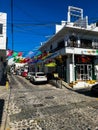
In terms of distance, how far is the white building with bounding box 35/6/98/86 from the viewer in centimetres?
2088

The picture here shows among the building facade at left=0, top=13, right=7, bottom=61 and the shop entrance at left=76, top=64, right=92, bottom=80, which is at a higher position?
the building facade at left=0, top=13, right=7, bottom=61

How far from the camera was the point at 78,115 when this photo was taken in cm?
803

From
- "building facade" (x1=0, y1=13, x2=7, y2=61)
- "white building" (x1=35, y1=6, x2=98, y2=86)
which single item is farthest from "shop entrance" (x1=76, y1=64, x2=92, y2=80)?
"building facade" (x1=0, y1=13, x2=7, y2=61)

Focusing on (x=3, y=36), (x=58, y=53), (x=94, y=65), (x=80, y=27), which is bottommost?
(x=94, y=65)

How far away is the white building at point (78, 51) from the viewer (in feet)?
68.5

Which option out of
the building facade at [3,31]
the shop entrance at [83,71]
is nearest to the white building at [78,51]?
the shop entrance at [83,71]

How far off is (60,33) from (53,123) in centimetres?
1723

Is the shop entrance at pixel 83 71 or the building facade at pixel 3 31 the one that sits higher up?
the building facade at pixel 3 31

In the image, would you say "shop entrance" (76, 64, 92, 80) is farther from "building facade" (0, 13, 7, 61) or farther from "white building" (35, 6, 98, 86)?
"building facade" (0, 13, 7, 61)

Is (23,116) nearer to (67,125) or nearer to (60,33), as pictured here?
(67,125)

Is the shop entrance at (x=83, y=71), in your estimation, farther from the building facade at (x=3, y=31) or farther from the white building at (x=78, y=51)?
the building facade at (x=3, y=31)

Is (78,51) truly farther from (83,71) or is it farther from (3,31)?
(3,31)

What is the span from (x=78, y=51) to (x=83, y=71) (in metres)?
3.08

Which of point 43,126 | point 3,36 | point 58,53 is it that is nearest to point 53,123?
point 43,126
